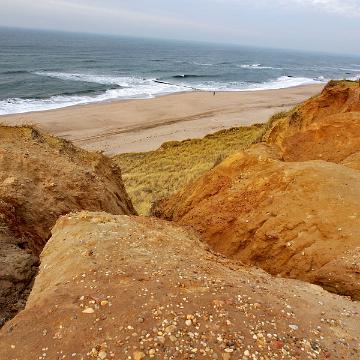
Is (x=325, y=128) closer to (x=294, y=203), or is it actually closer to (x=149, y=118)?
(x=294, y=203)

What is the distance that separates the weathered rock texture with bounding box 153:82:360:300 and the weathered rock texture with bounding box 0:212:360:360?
1.41 meters

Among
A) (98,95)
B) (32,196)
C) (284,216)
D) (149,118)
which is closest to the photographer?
(32,196)

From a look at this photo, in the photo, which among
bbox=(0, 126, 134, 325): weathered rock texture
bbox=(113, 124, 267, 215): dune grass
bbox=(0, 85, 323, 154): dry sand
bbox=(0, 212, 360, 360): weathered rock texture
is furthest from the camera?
bbox=(0, 85, 323, 154): dry sand

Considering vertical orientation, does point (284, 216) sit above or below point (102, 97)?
above

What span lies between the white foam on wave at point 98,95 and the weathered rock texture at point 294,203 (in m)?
36.1

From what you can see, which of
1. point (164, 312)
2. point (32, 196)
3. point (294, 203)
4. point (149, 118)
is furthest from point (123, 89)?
point (164, 312)

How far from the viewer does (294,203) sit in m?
10.6

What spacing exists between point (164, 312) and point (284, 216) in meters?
5.60

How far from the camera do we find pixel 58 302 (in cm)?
596

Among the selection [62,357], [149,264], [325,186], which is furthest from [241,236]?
[62,357]

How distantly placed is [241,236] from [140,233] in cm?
362

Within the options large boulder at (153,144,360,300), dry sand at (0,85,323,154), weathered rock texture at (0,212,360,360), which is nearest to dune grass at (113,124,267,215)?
dry sand at (0,85,323,154)

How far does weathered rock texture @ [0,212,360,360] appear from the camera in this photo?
5293 mm

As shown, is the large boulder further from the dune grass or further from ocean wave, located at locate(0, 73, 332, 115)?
ocean wave, located at locate(0, 73, 332, 115)
